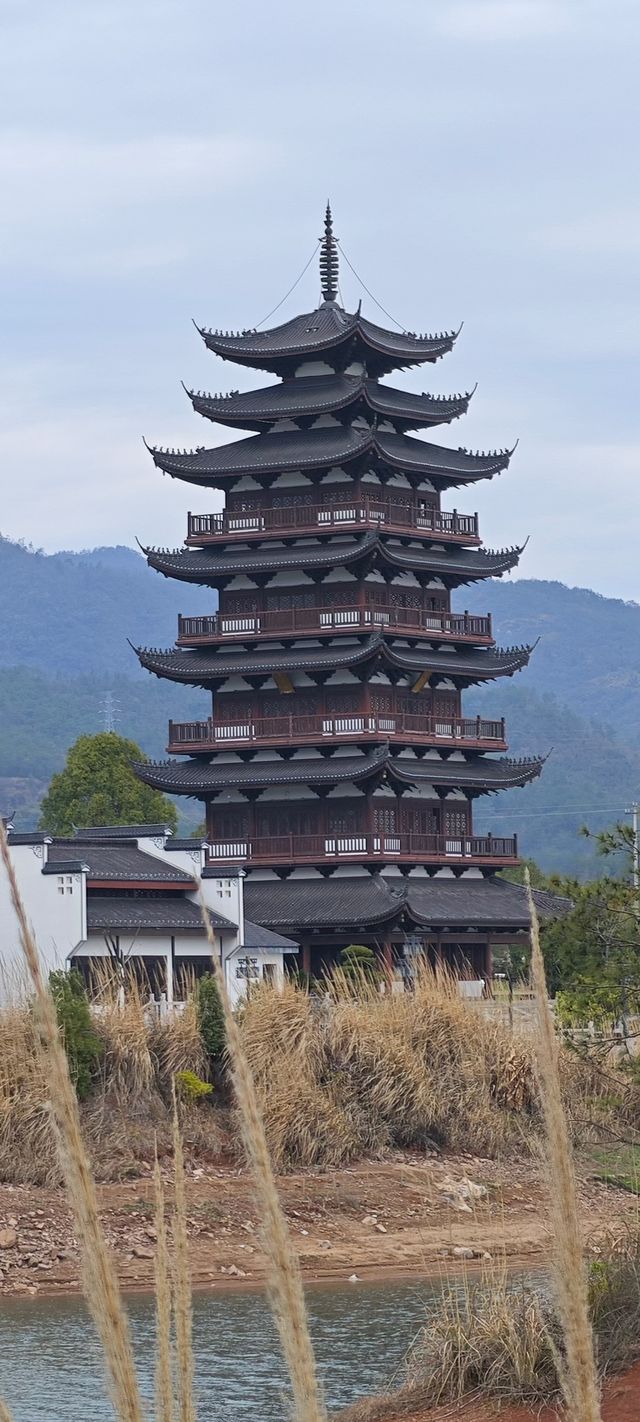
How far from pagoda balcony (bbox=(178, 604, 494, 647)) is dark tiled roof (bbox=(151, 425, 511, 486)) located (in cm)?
384

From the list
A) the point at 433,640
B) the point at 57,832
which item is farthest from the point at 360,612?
the point at 57,832

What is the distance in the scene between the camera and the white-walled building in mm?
38688

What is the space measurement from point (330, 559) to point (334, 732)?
451cm

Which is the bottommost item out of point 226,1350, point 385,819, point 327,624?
point 226,1350

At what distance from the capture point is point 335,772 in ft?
163

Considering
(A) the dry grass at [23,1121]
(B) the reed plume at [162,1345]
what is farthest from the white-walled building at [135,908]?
(B) the reed plume at [162,1345]

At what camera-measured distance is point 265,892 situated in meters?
50.5

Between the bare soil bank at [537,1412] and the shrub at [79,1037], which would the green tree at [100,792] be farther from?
the bare soil bank at [537,1412]

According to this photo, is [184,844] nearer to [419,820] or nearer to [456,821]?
[419,820]

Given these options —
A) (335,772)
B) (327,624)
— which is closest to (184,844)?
(335,772)

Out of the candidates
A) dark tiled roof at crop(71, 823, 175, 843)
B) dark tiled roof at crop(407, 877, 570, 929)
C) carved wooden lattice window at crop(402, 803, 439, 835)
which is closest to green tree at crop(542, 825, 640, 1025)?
dark tiled roof at crop(71, 823, 175, 843)

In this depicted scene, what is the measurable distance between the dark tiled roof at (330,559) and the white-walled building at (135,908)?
9000mm

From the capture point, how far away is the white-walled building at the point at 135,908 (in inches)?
1523

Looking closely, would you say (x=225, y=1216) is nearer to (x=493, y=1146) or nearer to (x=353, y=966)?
(x=493, y=1146)
